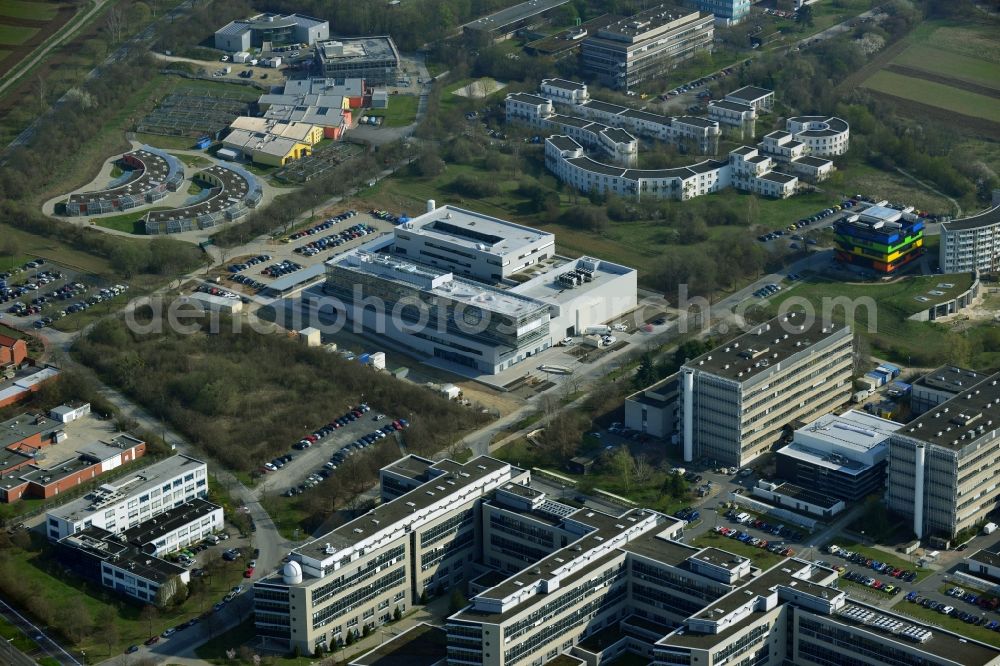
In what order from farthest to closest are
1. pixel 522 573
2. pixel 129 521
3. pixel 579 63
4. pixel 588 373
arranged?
1. pixel 579 63
2. pixel 588 373
3. pixel 129 521
4. pixel 522 573

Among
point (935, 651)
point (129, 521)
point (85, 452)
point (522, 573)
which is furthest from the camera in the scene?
point (85, 452)

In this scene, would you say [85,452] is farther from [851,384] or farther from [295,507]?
[851,384]

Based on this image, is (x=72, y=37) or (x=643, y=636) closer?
(x=643, y=636)

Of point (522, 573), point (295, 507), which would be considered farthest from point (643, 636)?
point (295, 507)

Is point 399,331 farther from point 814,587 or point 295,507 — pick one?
point 814,587

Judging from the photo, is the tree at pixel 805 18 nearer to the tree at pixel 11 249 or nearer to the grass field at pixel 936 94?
the grass field at pixel 936 94

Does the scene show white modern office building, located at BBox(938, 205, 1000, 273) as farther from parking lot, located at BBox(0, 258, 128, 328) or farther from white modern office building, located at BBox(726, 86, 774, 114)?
parking lot, located at BBox(0, 258, 128, 328)
